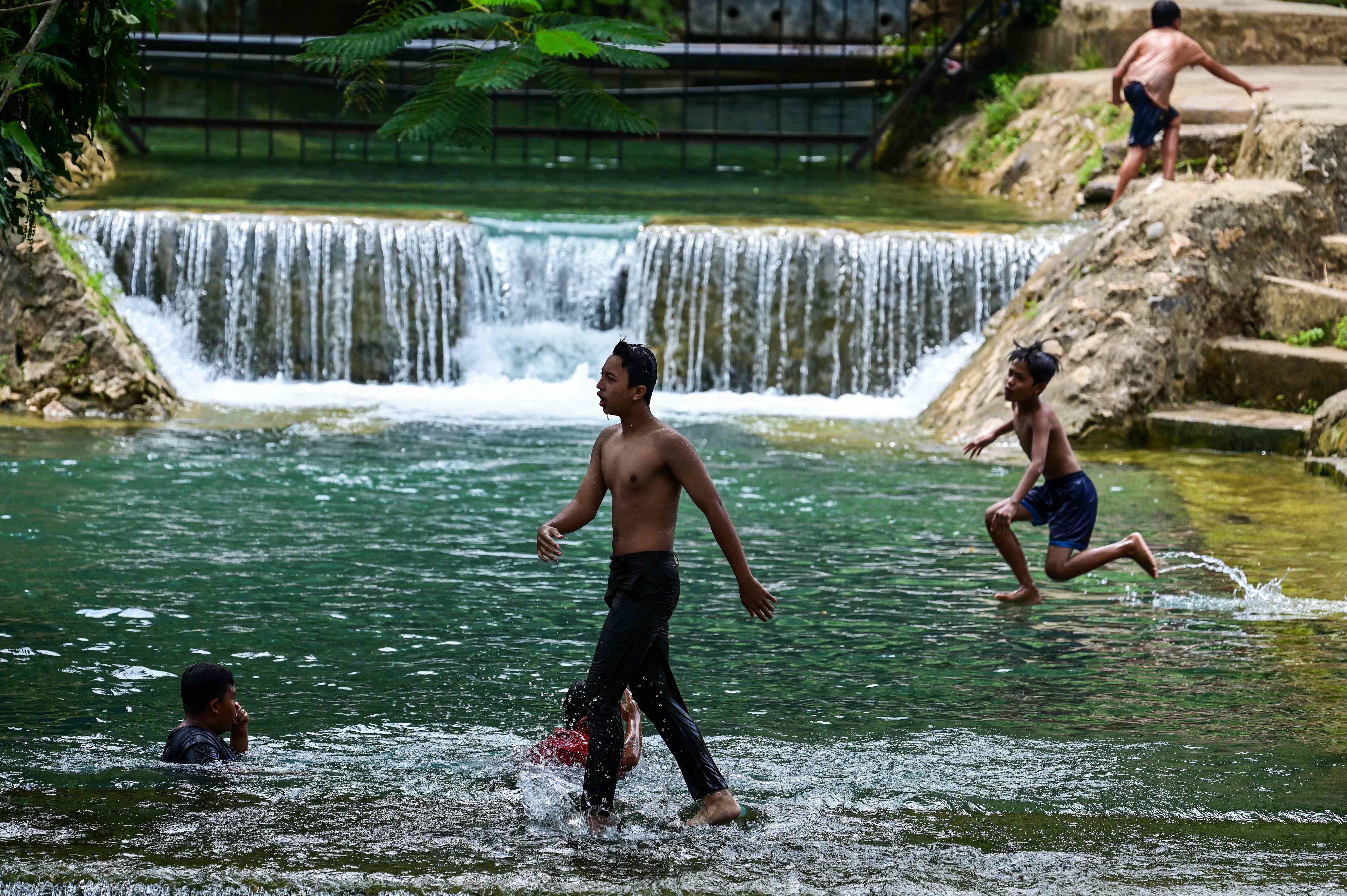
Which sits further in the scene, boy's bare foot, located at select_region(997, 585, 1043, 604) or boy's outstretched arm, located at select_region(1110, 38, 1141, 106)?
boy's outstretched arm, located at select_region(1110, 38, 1141, 106)

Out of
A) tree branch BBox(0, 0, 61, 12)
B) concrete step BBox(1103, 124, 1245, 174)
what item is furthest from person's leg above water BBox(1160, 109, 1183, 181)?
tree branch BBox(0, 0, 61, 12)

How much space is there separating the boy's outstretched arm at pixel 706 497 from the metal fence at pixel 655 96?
45.1 ft

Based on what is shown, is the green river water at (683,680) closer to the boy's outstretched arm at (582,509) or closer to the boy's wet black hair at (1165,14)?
the boy's outstretched arm at (582,509)

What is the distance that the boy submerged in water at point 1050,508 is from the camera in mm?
8047

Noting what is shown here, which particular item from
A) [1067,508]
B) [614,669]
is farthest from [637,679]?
[1067,508]

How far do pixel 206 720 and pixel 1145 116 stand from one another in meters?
11.0

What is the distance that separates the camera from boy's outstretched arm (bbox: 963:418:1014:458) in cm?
802

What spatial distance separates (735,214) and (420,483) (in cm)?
749

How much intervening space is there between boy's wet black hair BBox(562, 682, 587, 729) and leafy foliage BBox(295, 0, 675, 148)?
6.60 feet

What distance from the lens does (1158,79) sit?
1409 centimetres

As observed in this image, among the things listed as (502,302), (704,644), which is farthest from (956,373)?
(704,644)

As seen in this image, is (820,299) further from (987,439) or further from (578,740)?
(578,740)

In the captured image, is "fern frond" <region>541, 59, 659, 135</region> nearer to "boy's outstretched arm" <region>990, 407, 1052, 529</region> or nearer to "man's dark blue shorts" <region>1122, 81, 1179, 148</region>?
"boy's outstretched arm" <region>990, 407, 1052, 529</region>

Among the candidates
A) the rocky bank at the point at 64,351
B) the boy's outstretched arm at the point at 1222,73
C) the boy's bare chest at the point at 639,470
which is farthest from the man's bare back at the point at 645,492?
the boy's outstretched arm at the point at 1222,73
